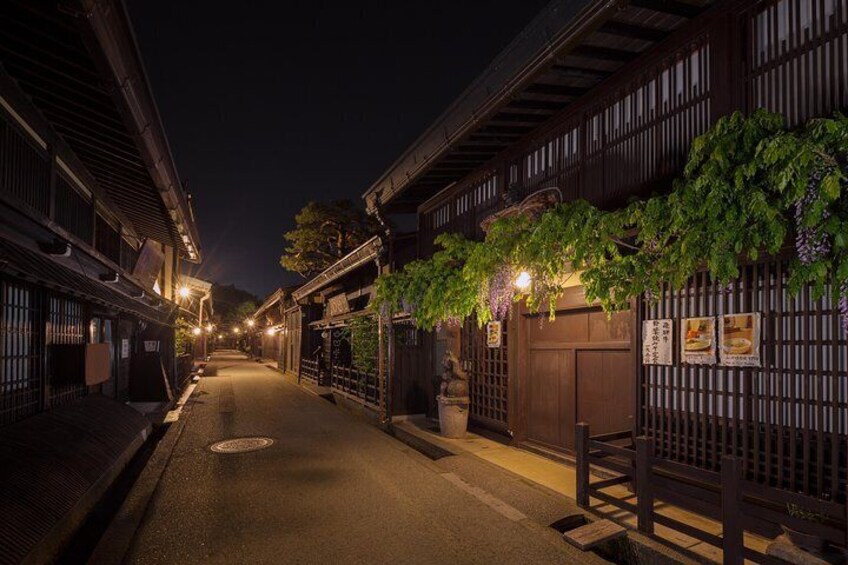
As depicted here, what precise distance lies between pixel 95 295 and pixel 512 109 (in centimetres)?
902

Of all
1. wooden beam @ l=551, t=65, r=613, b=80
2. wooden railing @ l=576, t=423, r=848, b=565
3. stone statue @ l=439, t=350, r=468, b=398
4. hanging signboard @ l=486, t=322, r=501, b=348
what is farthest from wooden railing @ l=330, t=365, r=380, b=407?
wooden beam @ l=551, t=65, r=613, b=80

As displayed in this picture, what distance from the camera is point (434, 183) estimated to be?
15234mm

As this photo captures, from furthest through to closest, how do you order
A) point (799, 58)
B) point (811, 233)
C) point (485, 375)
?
point (485, 375), point (799, 58), point (811, 233)

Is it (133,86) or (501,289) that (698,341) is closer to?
(501,289)

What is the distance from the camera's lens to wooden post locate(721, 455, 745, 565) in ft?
16.6

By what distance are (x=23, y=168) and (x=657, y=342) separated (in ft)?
32.7

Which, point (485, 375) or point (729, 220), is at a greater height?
point (729, 220)

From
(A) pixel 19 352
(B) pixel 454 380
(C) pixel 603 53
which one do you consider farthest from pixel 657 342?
(A) pixel 19 352

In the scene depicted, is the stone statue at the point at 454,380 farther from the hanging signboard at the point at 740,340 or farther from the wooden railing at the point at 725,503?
the hanging signboard at the point at 740,340

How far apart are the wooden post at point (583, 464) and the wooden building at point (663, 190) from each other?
0.10 meters

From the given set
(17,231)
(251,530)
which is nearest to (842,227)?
(251,530)

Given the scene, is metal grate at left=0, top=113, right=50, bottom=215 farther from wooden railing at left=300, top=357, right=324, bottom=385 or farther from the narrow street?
wooden railing at left=300, top=357, right=324, bottom=385

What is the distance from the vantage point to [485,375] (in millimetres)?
12922

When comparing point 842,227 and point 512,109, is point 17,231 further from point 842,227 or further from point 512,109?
point 842,227
